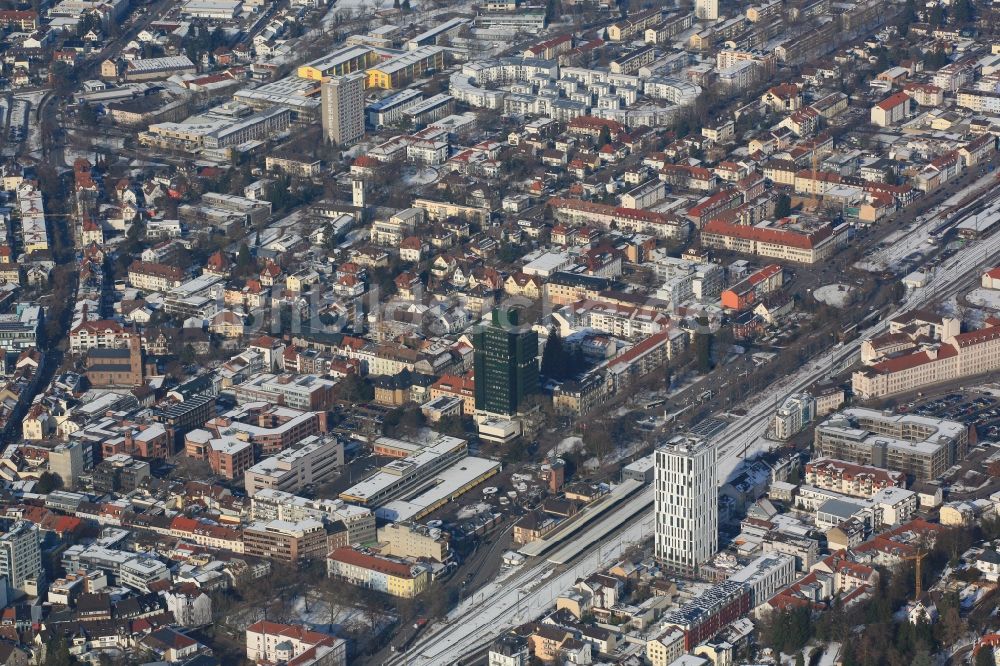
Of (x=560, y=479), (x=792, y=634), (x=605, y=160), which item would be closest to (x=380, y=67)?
(x=605, y=160)

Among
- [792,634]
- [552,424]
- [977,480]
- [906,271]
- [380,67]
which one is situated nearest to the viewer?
[792,634]

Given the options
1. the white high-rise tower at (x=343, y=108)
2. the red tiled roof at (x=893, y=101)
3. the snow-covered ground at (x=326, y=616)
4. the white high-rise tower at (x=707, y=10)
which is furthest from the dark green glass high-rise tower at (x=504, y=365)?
the white high-rise tower at (x=707, y=10)

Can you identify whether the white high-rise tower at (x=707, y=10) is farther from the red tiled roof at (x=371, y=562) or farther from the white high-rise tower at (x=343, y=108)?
the red tiled roof at (x=371, y=562)

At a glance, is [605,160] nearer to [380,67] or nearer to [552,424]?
[380,67]

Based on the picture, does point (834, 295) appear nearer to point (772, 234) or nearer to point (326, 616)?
point (772, 234)

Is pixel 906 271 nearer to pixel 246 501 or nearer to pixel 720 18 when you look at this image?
pixel 246 501

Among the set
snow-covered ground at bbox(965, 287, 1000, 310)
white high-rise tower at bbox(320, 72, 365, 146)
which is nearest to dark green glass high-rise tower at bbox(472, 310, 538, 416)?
snow-covered ground at bbox(965, 287, 1000, 310)

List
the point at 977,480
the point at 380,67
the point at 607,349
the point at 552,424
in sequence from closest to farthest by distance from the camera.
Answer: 1. the point at 977,480
2. the point at 552,424
3. the point at 607,349
4. the point at 380,67

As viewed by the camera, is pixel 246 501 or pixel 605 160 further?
pixel 605 160
